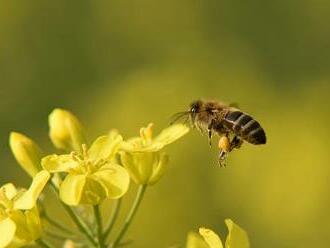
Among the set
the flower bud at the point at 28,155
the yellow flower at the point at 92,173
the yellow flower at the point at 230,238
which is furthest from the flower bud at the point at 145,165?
the yellow flower at the point at 230,238

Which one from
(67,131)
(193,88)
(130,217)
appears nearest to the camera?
(130,217)

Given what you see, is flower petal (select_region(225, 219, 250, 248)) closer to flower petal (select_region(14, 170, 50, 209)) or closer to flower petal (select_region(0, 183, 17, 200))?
flower petal (select_region(14, 170, 50, 209))

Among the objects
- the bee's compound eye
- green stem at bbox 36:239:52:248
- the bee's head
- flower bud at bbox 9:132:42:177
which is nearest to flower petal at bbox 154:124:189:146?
the bee's compound eye

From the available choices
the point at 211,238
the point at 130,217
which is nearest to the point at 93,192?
the point at 130,217

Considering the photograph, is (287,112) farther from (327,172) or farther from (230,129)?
(230,129)

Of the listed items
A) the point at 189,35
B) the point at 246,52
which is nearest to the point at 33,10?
the point at 189,35

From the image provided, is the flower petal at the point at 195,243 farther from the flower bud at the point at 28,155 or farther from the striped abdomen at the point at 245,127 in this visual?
the flower bud at the point at 28,155

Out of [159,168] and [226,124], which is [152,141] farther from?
[226,124]
